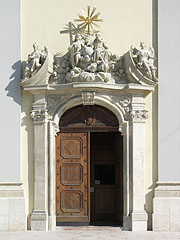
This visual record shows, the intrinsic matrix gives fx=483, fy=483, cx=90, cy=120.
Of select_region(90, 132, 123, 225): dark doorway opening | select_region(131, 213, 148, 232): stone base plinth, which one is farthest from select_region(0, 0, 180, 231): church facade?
select_region(90, 132, 123, 225): dark doorway opening

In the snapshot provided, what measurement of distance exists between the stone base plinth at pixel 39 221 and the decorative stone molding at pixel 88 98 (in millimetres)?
2765

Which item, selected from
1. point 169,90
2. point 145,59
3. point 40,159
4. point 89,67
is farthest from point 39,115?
point 169,90

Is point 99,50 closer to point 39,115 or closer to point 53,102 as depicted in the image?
point 53,102

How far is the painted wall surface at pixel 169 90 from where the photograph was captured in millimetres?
11414

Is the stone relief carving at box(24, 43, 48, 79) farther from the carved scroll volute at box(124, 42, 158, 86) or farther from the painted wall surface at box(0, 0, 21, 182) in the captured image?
the carved scroll volute at box(124, 42, 158, 86)

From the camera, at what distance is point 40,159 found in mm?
11461

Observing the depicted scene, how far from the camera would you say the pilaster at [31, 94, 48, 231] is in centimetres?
1139

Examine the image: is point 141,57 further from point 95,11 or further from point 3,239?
point 3,239

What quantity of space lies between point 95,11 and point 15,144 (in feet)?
12.2

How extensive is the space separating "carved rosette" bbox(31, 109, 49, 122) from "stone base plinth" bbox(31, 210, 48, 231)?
2192 mm

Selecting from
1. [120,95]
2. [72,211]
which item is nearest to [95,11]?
[120,95]

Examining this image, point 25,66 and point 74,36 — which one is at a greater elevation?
point 74,36

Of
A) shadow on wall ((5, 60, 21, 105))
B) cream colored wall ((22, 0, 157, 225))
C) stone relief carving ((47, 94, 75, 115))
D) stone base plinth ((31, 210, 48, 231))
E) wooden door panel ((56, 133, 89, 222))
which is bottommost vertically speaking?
stone base plinth ((31, 210, 48, 231))

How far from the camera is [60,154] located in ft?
38.8
